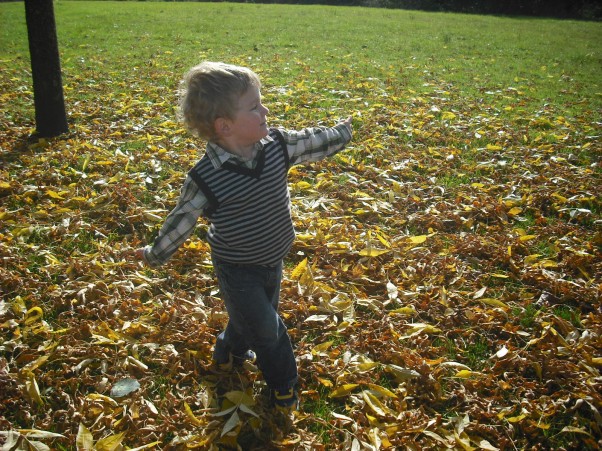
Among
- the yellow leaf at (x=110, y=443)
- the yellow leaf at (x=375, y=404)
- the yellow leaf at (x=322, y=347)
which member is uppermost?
the yellow leaf at (x=322, y=347)

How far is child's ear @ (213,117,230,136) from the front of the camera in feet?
7.40

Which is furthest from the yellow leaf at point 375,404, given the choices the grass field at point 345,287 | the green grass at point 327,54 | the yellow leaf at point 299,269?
the green grass at point 327,54

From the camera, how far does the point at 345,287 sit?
3.54 m

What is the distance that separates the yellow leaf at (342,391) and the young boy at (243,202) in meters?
0.23

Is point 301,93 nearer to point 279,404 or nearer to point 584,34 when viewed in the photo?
point 279,404

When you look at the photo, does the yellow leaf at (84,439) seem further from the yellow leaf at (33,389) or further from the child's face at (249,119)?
the child's face at (249,119)

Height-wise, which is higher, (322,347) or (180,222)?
(180,222)

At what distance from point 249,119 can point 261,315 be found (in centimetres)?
97

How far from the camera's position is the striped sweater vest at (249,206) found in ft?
7.52

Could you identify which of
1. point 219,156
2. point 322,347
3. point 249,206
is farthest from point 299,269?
point 219,156

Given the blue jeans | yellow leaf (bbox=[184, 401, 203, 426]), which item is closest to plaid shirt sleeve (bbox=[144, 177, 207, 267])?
the blue jeans

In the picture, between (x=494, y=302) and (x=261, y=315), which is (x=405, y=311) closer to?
(x=494, y=302)

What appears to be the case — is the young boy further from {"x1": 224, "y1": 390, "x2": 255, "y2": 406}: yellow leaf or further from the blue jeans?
{"x1": 224, "y1": 390, "x2": 255, "y2": 406}: yellow leaf

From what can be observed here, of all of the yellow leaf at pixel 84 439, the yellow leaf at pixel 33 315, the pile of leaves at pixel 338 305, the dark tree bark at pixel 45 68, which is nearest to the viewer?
the yellow leaf at pixel 84 439
